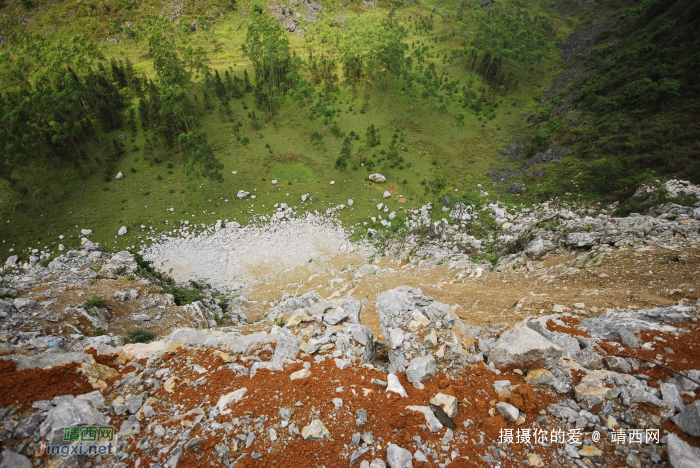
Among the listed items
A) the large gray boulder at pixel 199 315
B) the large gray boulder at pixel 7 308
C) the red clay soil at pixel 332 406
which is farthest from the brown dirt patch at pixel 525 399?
the large gray boulder at pixel 7 308

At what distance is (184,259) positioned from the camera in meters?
27.8

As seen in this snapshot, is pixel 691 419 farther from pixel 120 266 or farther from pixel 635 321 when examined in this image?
pixel 120 266

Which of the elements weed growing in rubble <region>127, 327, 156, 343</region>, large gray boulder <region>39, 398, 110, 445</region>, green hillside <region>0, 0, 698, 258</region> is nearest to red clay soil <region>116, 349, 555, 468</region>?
large gray boulder <region>39, 398, 110, 445</region>

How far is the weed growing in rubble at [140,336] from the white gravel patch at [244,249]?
36.1 feet

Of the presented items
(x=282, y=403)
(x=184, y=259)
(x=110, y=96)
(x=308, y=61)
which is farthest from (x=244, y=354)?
(x=308, y=61)

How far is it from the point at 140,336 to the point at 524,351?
16575mm

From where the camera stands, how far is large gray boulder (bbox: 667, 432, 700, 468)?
6.19m

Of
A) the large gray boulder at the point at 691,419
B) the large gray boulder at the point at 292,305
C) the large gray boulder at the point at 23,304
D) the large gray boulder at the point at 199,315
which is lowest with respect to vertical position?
the large gray boulder at the point at 199,315

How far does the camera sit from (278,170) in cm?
3819

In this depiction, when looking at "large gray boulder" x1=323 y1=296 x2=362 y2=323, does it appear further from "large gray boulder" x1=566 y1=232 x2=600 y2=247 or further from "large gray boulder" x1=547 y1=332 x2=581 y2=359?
"large gray boulder" x1=566 y1=232 x2=600 y2=247

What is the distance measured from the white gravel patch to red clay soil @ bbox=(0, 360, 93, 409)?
659 inches

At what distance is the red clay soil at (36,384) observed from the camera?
7445 millimetres

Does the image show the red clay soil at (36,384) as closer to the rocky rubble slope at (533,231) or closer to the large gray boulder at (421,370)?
the large gray boulder at (421,370)

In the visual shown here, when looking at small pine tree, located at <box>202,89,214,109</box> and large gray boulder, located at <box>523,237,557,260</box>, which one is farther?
small pine tree, located at <box>202,89,214,109</box>
